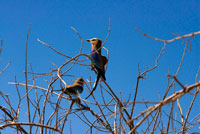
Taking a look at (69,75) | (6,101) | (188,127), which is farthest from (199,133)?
(6,101)

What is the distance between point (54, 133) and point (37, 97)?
1.37ft

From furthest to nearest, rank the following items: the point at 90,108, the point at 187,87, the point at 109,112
Answer: the point at 90,108
the point at 109,112
the point at 187,87

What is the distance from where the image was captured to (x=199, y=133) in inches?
81.4

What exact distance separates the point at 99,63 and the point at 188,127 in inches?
53.4

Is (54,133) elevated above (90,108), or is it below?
below

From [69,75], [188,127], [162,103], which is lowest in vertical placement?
[162,103]

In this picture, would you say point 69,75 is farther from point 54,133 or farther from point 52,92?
point 54,133

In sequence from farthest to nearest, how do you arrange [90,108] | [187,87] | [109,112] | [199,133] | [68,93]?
[68,93] → [90,108] → [109,112] → [199,133] → [187,87]

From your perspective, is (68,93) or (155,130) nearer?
(155,130)

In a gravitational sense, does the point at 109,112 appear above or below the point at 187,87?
above

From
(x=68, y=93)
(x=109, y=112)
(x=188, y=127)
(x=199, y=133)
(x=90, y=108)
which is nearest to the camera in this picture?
(x=199, y=133)

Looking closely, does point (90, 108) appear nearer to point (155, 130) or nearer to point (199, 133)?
point (155, 130)

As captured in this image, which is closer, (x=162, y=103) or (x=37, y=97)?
(x=162, y=103)

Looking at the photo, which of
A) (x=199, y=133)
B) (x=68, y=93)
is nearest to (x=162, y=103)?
(x=199, y=133)
